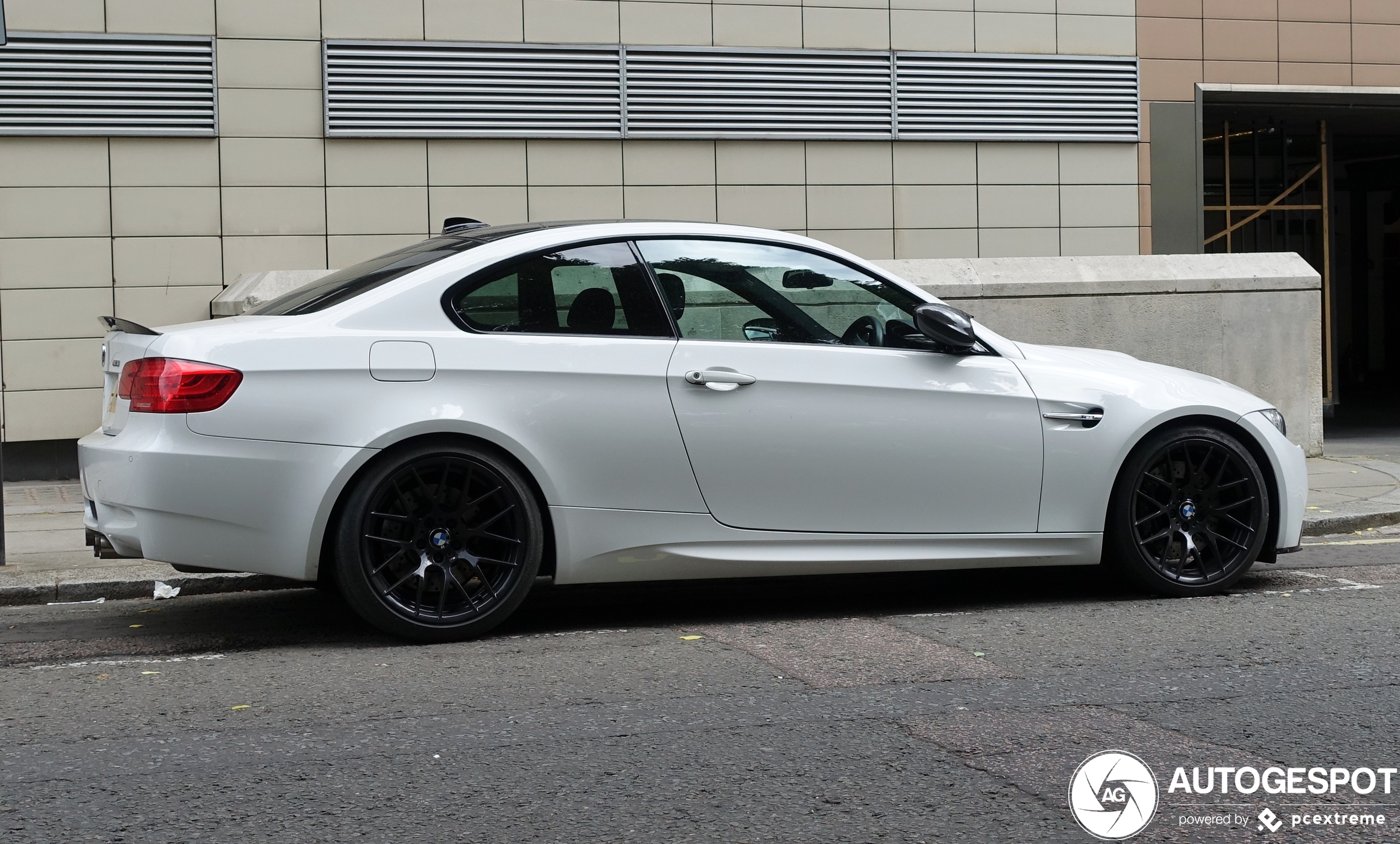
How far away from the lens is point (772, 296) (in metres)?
5.62

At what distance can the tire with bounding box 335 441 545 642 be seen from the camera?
16.6ft

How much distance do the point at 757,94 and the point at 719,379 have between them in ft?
25.4

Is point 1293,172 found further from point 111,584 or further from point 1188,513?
point 111,584

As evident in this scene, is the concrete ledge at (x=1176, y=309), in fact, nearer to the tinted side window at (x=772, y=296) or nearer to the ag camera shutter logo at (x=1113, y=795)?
the tinted side window at (x=772, y=296)

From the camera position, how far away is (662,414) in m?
5.35

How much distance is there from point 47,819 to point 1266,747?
10.1 ft

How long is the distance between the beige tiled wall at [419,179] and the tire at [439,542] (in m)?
6.97

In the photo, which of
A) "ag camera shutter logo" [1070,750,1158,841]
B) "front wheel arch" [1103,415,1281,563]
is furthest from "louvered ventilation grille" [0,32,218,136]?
"ag camera shutter logo" [1070,750,1158,841]

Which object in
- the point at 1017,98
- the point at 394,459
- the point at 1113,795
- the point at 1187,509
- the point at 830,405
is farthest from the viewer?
the point at 1017,98

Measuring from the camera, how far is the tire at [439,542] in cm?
506

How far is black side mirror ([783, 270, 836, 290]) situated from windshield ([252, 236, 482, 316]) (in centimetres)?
122

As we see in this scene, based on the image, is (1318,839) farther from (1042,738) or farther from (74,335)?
(74,335)

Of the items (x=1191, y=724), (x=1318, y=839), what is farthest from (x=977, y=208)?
(x=1318, y=839)

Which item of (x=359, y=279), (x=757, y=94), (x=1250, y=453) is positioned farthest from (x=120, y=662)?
(x=757, y=94)
